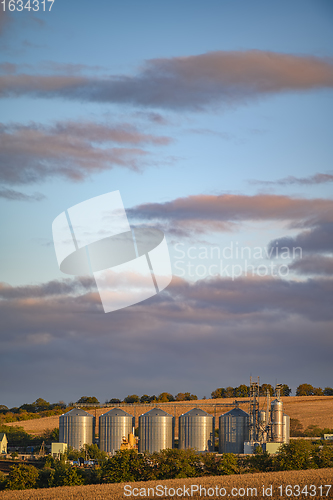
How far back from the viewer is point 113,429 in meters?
91.2

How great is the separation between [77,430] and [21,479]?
31221mm

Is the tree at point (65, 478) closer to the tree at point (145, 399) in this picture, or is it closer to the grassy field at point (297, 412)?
the grassy field at point (297, 412)

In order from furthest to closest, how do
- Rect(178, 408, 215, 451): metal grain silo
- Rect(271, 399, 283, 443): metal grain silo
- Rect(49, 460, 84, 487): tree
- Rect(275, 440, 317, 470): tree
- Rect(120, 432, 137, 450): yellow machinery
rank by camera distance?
Rect(178, 408, 215, 451): metal grain silo < Rect(120, 432, 137, 450): yellow machinery < Rect(271, 399, 283, 443): metal grain silo < Rect(275, 440, 317, 470): tree < Rect(49, 460, 84, 487): tree

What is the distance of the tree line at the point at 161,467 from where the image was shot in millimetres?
62406

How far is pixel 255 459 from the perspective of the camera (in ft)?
228

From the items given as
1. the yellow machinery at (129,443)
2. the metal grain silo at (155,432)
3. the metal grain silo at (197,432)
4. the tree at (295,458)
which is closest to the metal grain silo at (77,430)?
the yellow machinery at (129,443)

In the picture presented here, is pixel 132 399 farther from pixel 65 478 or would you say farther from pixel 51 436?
pixel 65 478

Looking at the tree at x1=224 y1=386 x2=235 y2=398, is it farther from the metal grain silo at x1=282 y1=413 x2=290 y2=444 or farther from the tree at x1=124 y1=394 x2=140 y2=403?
the metal grain silo at x1=282 y1=413 x2=290 y2=444

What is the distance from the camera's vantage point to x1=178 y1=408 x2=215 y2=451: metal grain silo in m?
88.1

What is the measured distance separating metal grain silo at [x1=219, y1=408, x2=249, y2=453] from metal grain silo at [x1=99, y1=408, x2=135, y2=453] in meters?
13.8

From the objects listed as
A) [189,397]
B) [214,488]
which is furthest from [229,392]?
[214,488]

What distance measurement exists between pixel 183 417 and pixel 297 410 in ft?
186

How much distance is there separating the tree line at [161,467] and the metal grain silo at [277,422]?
12.2 meters

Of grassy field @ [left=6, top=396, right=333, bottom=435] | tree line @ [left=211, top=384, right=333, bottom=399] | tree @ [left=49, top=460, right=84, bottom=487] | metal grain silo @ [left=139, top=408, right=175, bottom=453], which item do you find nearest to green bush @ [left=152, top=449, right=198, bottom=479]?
tree @ [left=49, top=460, right=84, bottom=487]
